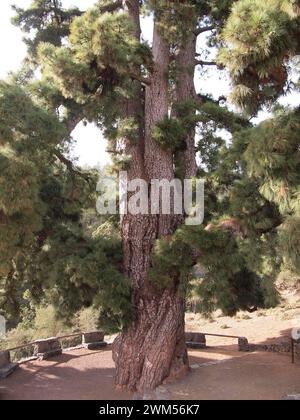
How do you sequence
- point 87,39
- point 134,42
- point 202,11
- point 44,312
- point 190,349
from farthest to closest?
point 44,312 < point 190,349 < point 202,11 < point 134,42 < point 87,39

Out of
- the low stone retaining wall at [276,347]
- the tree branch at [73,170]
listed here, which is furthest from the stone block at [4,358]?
the low stone retaining wall at [276,347]

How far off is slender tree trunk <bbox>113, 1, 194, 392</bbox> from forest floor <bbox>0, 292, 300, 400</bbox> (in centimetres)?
42

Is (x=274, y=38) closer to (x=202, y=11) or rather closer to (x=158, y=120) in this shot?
(x=158, y=120)

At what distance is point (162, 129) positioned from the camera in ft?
32.2

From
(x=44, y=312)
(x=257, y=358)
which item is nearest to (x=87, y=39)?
(x=257, y=358)

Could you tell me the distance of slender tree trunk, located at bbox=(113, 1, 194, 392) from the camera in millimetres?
9836

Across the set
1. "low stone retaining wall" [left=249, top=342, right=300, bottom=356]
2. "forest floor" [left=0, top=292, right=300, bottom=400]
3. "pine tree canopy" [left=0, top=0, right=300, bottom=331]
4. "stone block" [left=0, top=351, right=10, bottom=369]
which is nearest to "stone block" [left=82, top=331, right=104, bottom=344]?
"forest floor" [left=0, top=292, right=300, bottom=400]

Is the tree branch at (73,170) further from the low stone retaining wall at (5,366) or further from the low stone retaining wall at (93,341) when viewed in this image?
the low stone retaining wall at (93,341)

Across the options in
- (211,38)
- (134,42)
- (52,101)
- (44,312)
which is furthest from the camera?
(44,312)

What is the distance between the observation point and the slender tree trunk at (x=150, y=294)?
9836 millimetres

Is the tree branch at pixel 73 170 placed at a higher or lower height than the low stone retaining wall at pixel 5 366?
higher

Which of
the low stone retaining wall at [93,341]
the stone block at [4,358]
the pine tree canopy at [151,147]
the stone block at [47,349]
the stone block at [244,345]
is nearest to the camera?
the pine tree canopy at [151,147]

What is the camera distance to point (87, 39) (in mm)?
8227

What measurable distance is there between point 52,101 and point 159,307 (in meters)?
5.13
